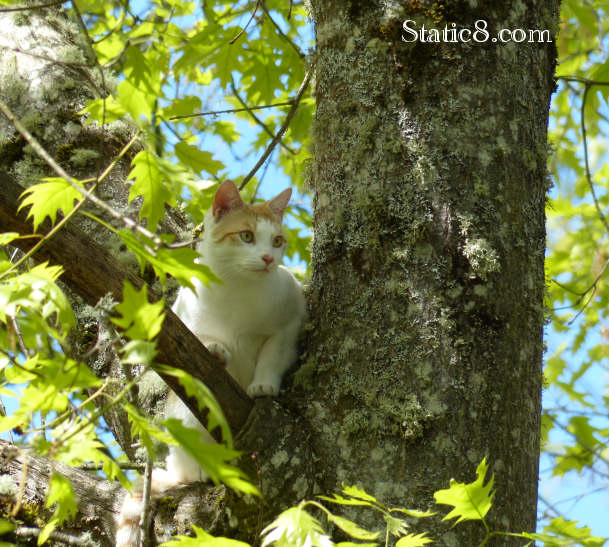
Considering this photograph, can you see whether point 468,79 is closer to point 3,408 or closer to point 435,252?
point 435,252

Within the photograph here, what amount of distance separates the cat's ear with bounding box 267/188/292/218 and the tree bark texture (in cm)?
70

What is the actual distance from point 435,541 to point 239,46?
8.17ft

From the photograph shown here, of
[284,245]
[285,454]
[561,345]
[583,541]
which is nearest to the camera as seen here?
[583,541]

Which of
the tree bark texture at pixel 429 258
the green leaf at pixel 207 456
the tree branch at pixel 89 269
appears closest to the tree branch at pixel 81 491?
the tree branch at pixel 89 269

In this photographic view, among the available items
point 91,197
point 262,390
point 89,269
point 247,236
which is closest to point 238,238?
point 247,236

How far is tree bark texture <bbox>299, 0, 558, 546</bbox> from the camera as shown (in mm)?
1807

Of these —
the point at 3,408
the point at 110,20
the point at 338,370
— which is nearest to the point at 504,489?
the point at 338,370

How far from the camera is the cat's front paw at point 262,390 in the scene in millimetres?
2086

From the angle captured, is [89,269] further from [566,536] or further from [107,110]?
[566,536]

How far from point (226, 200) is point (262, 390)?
97 centimetres

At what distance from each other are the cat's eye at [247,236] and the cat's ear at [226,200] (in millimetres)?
141

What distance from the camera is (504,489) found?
179 cm

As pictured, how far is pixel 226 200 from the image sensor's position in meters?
2.75

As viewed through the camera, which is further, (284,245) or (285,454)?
(284,245)
